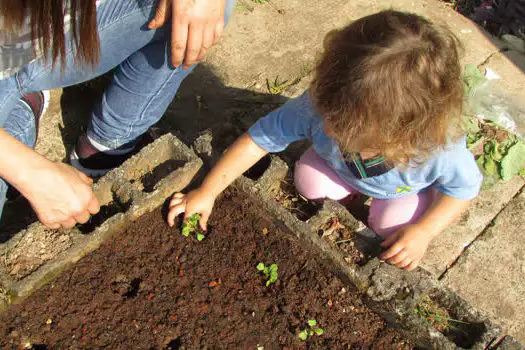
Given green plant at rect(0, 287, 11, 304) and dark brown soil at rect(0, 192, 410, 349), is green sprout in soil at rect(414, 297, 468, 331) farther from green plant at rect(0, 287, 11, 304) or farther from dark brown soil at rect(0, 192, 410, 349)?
green plant at rect(0, 287, 11, 304)

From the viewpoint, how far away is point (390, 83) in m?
1.50

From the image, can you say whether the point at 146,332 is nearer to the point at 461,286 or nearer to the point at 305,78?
the point at 461,286

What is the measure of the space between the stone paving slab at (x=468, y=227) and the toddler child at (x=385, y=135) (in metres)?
0.24

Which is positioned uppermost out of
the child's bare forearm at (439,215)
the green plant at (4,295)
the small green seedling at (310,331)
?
the child's bare forearm at (439,215)

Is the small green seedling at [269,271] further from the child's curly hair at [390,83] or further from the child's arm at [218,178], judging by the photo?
the child's curly hair at [390,83]

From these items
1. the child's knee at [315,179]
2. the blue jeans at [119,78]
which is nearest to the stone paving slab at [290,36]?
the child's knee at [315,179]

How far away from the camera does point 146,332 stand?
190 centimetres

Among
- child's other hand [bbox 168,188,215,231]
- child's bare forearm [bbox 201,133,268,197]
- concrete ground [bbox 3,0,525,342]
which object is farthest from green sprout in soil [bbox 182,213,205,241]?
concrete ground [bbox 3,0,525,342]

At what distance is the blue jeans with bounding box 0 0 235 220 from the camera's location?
197 cm

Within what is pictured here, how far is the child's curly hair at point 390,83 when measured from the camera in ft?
4.92

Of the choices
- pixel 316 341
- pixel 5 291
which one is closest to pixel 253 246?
pixel 316 341

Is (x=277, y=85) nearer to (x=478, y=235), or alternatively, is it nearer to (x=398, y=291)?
(x=478, y=235)

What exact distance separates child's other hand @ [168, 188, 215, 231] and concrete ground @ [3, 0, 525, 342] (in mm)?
484

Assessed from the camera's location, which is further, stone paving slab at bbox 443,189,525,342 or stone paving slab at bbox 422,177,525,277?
stone paving slab at bbox 422,177,525,277
